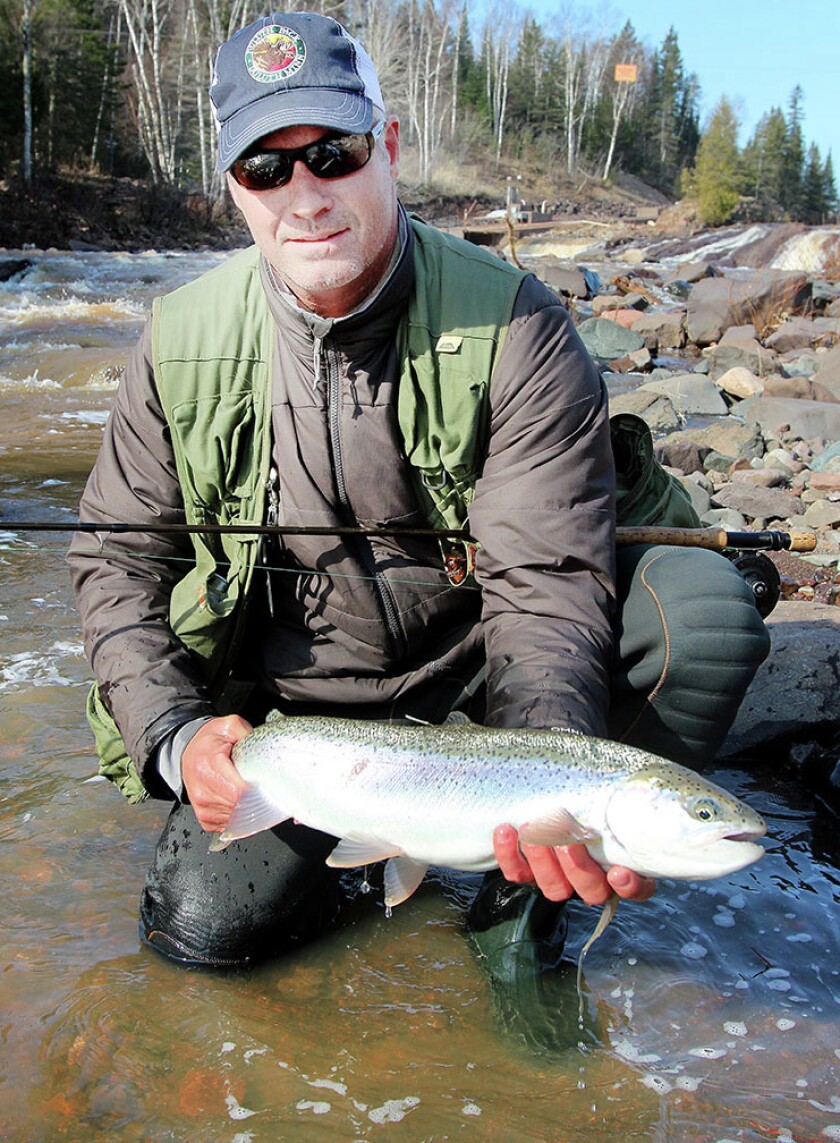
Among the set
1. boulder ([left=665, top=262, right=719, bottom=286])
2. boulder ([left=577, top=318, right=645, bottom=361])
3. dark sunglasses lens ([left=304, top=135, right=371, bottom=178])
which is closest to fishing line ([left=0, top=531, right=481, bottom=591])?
dark sunglasses lens ([left=304, top=135, right=371, bottom=178])

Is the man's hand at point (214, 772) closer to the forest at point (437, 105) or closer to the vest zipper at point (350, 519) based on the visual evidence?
the vest zipper at point (350, 519)

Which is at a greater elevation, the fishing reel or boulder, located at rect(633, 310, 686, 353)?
the fishing reel

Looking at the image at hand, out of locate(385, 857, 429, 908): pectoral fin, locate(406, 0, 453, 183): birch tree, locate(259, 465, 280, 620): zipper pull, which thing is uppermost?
locate(406, 0, 453, 183): birch tree

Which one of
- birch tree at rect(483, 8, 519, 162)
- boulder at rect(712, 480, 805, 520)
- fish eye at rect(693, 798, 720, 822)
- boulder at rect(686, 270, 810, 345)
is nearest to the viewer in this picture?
fish eye at rect(693, 798, 720, 822)

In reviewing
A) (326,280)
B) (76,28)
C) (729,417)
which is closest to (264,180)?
(326,280)

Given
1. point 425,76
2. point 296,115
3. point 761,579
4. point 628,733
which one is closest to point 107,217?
point 425,76

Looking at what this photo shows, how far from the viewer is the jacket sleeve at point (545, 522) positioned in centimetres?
271

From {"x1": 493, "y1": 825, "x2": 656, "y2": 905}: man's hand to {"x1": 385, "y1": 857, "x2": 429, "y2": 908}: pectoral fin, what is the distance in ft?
0.93

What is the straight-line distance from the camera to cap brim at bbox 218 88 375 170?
2760mm

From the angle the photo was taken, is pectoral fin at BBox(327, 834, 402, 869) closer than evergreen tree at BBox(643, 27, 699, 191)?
Yes

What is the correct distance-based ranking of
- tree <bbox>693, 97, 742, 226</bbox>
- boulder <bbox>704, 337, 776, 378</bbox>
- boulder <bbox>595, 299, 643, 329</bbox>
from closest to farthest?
boulder <bbox>704, 337, 776, 378</bbox>, boulder <bbox>595, 299, 643, 329</bbox>, tree <bbox>693, 97, 742, 226</bbox>

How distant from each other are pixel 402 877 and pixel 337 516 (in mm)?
1105

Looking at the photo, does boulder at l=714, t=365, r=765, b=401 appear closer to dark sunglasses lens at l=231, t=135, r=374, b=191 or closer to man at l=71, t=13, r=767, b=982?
man at l=71, t=13, r=767, b=982

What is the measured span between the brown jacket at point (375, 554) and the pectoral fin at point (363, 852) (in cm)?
42
